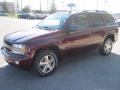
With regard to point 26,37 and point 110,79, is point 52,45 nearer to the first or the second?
point 26,37

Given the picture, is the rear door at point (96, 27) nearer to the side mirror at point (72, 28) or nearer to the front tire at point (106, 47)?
the front tire at point (106, 47)

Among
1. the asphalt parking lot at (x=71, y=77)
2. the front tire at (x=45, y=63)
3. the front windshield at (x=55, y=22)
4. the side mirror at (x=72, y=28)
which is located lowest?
the asphalt parking lot at (x=71, y=77)

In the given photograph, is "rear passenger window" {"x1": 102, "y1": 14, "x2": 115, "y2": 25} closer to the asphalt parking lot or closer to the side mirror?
the asphalt parking lot

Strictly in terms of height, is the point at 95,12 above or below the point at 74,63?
above

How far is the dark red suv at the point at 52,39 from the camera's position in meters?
5.41

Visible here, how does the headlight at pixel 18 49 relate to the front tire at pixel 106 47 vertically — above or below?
above

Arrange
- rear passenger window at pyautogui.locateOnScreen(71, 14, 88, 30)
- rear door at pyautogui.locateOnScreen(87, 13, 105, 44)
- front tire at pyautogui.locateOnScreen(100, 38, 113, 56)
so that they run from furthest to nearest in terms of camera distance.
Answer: front tire at pyautogui.locateOnScreen(100, 38, 113, 56) → rear door at pyautogui.locateOnScreen(87, 13, 105, 44) → rear passenger window at pyautogui.locateOnScreen(71, 14, 88, 30)

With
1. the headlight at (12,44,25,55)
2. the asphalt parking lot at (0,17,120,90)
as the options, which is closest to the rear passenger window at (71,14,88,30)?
the asphalt parking lot at (0,17,120,90)

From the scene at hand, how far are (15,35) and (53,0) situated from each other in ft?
278

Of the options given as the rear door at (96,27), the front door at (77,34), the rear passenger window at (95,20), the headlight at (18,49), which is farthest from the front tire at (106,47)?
the headlight at (18,49)

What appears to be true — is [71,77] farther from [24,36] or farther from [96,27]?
[96,27]

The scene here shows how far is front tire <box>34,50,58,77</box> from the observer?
5.58 meters

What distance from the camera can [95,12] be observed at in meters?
7.77

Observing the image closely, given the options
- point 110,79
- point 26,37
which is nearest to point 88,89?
point 110,79
